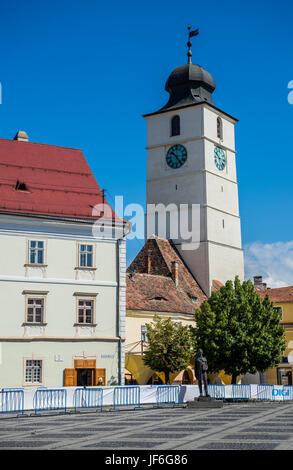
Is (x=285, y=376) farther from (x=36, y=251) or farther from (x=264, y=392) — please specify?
(x=36, y=251)

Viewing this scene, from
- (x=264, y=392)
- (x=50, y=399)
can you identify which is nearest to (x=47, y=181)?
(x=50, y=399)

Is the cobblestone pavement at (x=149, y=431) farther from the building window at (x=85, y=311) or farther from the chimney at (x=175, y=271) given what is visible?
the chimney at (x=175, y=271)

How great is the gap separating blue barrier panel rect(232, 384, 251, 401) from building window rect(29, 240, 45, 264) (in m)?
11.6

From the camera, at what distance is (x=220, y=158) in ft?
204

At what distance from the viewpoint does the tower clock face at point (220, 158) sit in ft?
202

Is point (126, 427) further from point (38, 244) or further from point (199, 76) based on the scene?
point (199, 76)

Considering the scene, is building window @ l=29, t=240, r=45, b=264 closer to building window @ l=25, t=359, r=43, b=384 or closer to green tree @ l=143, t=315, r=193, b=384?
building window @ l=25, t=359, r=43, b=384

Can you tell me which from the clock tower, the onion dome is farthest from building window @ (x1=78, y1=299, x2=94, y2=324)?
the onion dome

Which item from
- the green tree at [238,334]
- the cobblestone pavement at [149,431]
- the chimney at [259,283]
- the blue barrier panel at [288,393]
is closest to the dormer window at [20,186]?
the cobblestone pavement at [149,431]

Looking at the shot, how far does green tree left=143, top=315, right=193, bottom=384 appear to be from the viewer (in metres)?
38.7
